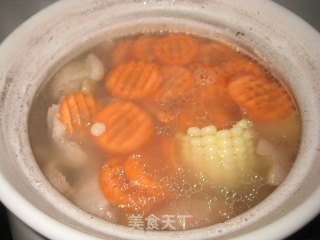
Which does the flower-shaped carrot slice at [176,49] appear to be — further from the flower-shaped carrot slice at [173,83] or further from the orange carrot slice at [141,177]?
the orange carrot slice at [141,177]

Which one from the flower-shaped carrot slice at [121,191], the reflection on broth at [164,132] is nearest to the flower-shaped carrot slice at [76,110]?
the reflection on broth at [164,132]

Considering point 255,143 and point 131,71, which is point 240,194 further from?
point 131,71

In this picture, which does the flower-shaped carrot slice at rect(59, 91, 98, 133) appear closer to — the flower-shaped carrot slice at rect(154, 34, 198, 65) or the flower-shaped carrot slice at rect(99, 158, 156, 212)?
the flower-shaped carrot slice at rect(99, 158, 156, 212)

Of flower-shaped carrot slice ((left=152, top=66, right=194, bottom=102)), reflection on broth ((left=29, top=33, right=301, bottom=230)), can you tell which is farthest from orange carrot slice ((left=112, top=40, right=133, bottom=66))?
flower-shaped carrot slice ((left=152, top=66, right=194, bottom=102))

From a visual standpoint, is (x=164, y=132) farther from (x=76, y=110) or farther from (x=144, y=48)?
(x=144, y=48)

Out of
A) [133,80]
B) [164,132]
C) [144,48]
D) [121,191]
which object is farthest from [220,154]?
[144,48]
